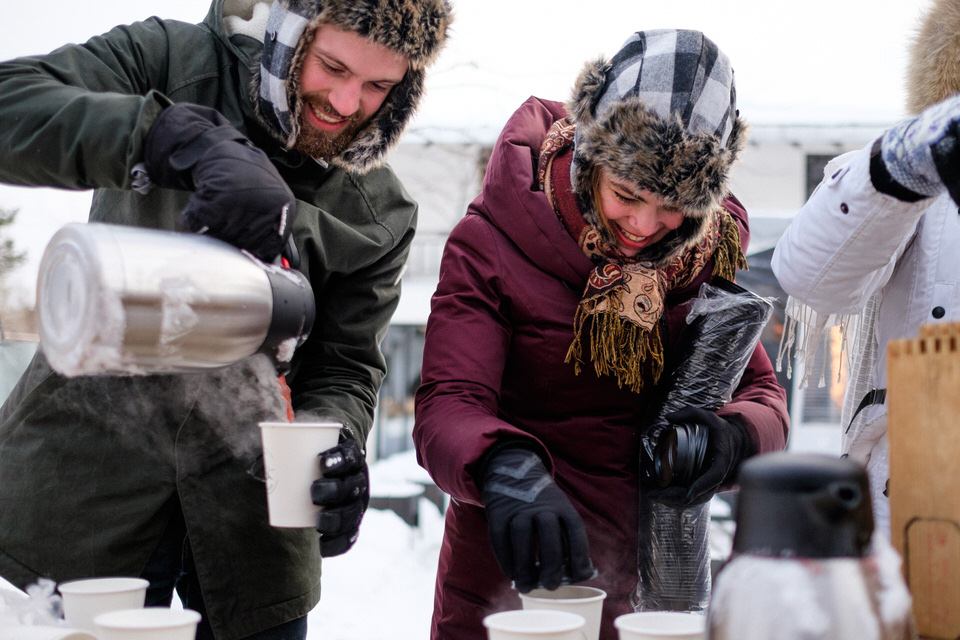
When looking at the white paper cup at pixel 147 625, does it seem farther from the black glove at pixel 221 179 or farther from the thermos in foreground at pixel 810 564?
the thermos in foreground at pixel 810 564

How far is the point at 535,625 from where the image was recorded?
98cm

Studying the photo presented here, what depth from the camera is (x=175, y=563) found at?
5.41ft

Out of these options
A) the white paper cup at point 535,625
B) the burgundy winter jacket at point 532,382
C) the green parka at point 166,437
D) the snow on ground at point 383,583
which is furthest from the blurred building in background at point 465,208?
the white paper cup at point 535,625

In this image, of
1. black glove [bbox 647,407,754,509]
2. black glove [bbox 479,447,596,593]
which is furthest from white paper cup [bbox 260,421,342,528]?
black glove [bbox 647,407,754,509]

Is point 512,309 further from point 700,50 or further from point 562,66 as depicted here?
point 562,66

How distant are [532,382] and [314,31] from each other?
78 cm

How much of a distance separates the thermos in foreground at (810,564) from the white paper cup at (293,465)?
74 centimetres

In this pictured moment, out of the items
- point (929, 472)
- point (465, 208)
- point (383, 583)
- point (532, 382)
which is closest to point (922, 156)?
point (929, 472)

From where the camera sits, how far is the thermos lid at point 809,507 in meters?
0.66

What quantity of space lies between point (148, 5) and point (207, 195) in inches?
83.7

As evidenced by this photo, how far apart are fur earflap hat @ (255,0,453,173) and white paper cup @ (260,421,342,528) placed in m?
0.59

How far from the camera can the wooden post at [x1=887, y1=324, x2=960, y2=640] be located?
0.74 meters

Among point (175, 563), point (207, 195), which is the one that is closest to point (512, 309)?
point (207, 195)

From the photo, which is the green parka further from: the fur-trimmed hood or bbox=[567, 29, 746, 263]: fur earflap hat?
the fur-trimmed hood
